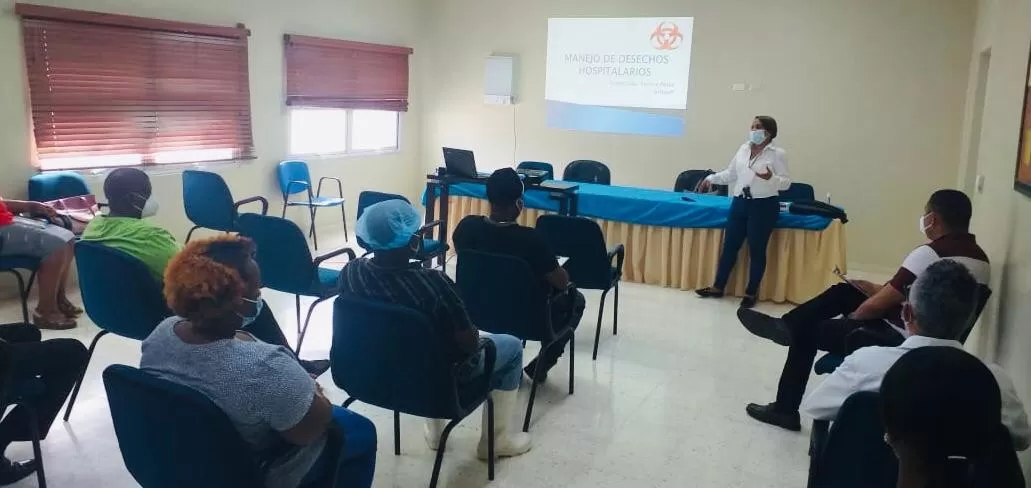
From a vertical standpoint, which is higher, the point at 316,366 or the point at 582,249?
the point at 582,249

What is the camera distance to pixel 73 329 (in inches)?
157

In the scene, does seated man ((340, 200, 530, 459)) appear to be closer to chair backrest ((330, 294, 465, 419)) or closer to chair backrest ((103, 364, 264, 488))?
chair backrest ((330, 294, 465, 419))

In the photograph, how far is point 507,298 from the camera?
9.70ft

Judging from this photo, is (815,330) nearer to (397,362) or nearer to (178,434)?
(397,362)

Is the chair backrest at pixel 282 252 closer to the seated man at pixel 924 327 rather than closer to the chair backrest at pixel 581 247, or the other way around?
the chair backrest at pixel 581 247

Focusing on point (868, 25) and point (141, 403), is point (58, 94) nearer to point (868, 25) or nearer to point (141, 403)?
point (141, 403)

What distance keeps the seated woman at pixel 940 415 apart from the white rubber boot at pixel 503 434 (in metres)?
1.51

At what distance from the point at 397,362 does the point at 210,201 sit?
10.5 ft

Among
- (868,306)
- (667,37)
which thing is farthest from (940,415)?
(667,37)

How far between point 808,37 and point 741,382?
12.8 ft

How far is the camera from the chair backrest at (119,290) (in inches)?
103

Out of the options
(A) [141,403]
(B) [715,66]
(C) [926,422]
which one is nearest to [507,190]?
(A) [141,403]

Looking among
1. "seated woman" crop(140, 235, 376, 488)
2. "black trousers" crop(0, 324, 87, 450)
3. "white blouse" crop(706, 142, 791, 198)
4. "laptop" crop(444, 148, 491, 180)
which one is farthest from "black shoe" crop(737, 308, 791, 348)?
"black trousers" crop(0, 324, 87, 450)

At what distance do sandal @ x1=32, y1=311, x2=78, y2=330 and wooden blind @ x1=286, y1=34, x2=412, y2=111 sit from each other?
116 inches
